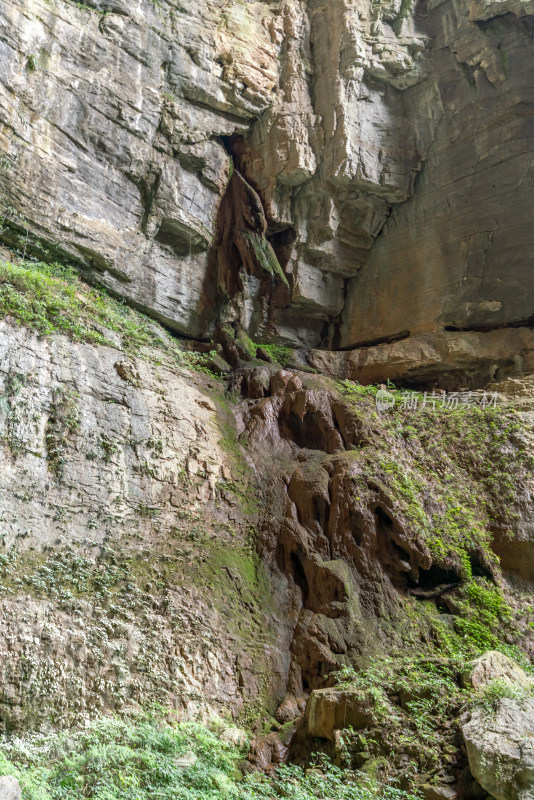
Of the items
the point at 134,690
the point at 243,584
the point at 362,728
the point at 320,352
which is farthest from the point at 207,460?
the point at 320,352

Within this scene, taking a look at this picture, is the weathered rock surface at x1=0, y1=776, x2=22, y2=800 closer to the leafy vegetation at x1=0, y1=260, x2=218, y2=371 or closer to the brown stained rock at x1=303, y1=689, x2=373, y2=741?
the brown stained rock at x1=303, y1=689, x2=373, y2=741

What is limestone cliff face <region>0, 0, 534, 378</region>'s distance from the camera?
14.2 meters

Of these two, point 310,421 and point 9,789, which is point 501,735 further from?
point 310,421

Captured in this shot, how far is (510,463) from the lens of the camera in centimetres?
1175

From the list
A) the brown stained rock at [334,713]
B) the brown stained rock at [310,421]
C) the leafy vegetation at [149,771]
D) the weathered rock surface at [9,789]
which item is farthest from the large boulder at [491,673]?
the weathered rock surface at [9,789]

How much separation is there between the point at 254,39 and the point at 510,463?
1474 centimetres

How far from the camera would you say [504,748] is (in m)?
5.89

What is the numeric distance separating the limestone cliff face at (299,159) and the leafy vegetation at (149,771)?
10.1 m

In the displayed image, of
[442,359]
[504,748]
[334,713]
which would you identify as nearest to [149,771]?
[334,713]

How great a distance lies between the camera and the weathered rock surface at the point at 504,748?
5586 mm

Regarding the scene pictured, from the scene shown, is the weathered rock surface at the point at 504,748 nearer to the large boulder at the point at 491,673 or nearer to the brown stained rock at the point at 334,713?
the large boulder at the point at 491,673

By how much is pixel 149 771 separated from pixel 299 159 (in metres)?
15.1

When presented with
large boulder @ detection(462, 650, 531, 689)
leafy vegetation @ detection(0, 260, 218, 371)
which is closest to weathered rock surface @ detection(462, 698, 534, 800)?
large boulder @ detection(462, 650, 531, 689)

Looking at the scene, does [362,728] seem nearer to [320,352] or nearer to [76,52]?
[320,352]
